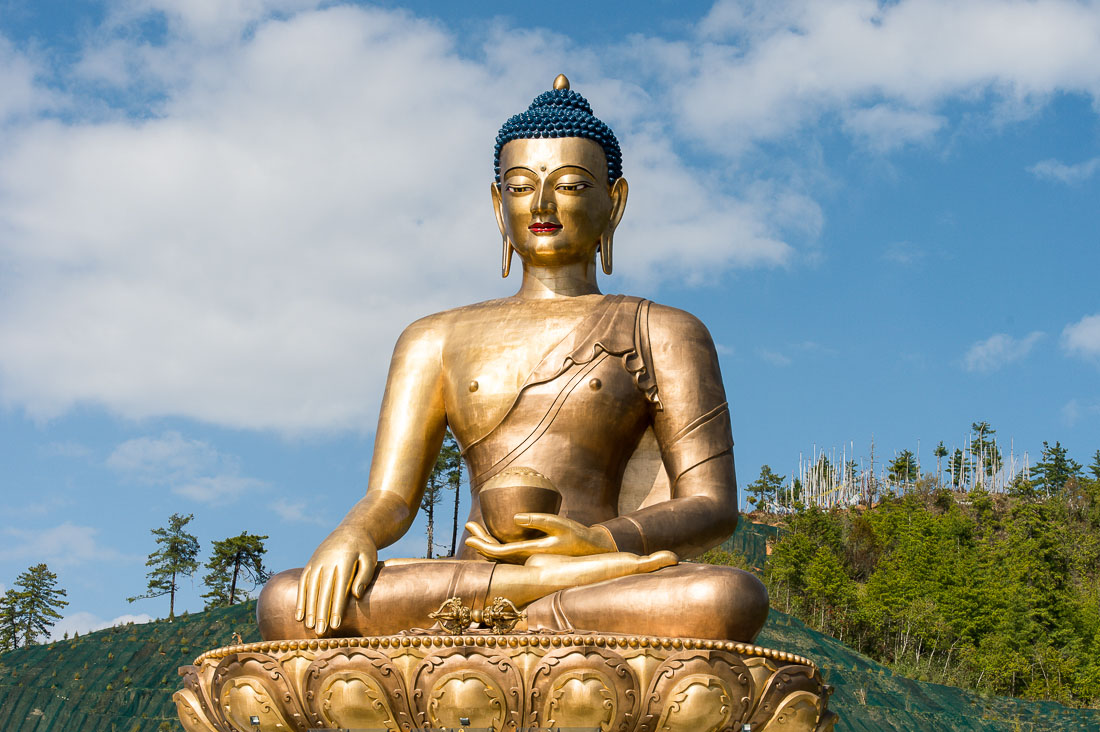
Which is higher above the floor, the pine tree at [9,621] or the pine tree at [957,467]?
the pine tree at [957,467]

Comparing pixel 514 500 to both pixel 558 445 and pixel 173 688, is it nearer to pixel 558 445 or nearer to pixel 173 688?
pixel 558 445

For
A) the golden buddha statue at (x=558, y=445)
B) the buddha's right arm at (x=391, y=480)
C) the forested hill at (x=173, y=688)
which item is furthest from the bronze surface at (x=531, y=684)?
the forested hill at (x=173, y=688)

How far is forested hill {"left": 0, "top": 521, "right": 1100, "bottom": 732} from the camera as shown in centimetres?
2192

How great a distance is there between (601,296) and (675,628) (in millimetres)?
2382

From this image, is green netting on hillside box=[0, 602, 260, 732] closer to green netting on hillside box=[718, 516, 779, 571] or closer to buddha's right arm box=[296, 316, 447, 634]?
buddha's right arm box=[296, 316, 447, 634]

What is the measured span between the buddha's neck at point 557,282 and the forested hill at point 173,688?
50.4 ft

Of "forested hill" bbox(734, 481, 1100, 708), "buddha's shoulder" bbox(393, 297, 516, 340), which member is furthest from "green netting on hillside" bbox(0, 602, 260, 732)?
"forested hill" bbox(734, 481, 1100, 708)

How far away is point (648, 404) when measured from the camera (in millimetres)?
6789

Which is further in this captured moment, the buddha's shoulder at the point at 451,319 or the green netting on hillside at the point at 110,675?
the green netting on hillside at the point at 110,675

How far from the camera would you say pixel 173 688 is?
80.0 feet

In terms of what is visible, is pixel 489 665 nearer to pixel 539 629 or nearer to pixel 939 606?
pixel 539 629

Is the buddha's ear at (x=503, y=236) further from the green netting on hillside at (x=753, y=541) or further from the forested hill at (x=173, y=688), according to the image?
the green netting on hillside at (x=753, y=541)

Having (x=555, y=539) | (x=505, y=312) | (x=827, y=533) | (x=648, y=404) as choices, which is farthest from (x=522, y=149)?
(x=827, y=533)

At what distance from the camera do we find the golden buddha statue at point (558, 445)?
5672 mm
